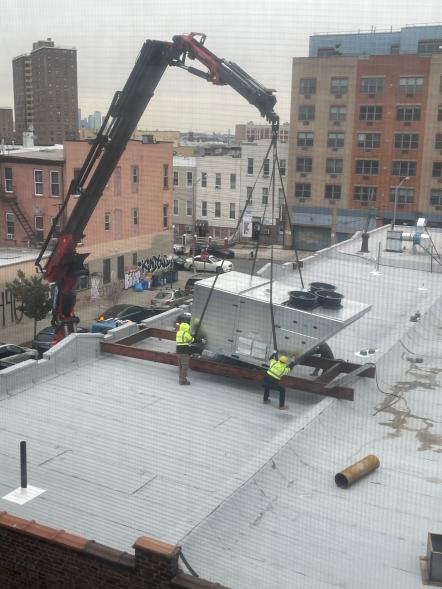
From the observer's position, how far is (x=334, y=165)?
12.4 m

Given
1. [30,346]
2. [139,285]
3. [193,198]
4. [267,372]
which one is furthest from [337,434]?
[193,198]

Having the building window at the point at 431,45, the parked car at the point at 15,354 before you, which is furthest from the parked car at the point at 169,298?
the building window at the point at 431,45

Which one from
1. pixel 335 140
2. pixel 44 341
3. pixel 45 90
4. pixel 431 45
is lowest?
pixel 44 341

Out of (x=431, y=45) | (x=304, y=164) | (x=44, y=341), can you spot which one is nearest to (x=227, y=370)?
(x=44, y=341)

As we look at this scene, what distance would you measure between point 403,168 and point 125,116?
356 inches

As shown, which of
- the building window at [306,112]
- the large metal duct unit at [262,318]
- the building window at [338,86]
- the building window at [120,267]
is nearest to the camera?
the large metal duct unit at [262,318]

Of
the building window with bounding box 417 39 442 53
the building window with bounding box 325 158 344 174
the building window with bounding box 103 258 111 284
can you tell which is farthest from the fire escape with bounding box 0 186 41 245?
the building window with bounding box 417 39 442 53

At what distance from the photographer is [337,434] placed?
2402 millimetres

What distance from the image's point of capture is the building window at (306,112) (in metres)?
12.3

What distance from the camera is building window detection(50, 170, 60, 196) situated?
27.1 feet

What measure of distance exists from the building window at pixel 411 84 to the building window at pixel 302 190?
2.42m

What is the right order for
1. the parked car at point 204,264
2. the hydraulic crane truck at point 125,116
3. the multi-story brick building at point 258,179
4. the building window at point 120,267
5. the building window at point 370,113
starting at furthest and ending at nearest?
the multi-story brick building at point 258,179 → the building window at point 370,113 → the parked car at point 204,264 → the building window at point 120,267 → the hydraulic crane truck at point 125,116

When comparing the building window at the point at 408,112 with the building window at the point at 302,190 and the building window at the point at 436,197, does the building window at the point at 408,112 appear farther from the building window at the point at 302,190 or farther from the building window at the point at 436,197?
the building window at the point at 302,190

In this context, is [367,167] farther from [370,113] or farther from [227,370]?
[227,370]
